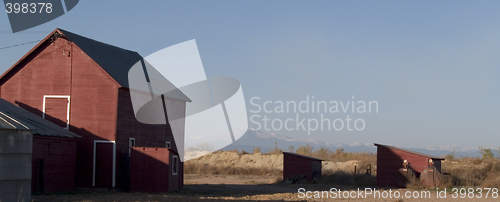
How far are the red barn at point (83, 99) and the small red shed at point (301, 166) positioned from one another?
1279cm

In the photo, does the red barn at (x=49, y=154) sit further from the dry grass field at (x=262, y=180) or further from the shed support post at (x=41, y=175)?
the dry grass field at (x=262, y=180)

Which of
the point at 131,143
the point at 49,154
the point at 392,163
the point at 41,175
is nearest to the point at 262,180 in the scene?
the point at 392,163

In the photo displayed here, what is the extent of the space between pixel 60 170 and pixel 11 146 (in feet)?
18.1

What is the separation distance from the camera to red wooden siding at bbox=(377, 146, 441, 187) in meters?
27.5

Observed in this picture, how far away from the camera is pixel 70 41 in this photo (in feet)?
77.3

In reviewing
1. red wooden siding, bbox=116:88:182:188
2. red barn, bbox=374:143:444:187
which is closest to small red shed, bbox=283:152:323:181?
red barn, bbox=374:143:444:187

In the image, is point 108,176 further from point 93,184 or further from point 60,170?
point 60,170

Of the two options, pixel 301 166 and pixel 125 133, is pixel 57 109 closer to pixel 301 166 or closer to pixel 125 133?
pixel 125 133

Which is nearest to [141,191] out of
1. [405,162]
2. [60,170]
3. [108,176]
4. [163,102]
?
[108,176]

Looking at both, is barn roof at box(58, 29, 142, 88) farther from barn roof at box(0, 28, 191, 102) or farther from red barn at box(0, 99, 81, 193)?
red barn at box(0, 99, 81, 193)

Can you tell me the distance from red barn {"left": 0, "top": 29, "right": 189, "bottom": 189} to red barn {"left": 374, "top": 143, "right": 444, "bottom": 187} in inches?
531

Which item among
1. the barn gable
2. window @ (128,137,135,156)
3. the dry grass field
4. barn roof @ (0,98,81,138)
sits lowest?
the dry grass field

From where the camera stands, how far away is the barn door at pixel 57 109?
23.2 metres

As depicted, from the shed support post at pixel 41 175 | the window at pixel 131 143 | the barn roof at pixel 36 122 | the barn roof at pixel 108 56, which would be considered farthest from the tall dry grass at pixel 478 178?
the shed support post at pixel 41 175
